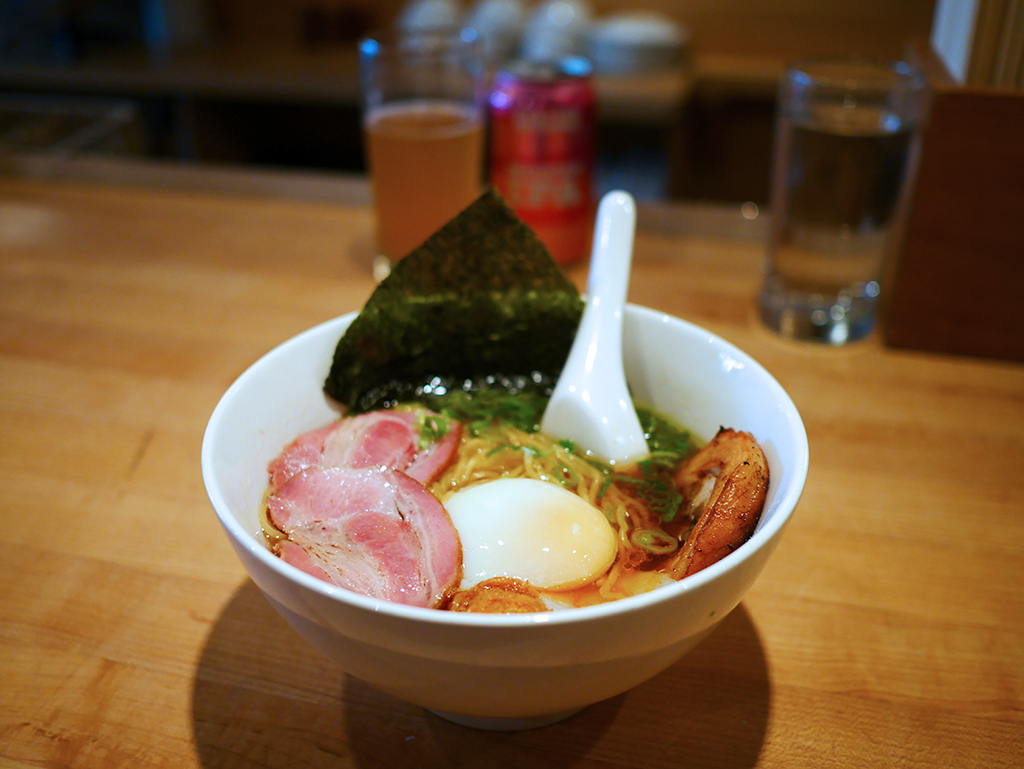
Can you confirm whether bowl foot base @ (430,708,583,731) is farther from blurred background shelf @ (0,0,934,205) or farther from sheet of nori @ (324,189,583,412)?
blurred background shelf @ (0,0,934,205)

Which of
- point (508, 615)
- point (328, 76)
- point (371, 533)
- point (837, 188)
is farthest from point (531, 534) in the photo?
point (328, 76)

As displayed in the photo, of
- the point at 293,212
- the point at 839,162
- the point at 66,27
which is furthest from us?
the point at 66,27

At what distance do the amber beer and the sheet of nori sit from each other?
618 millimetres

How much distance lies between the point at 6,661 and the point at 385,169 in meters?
1.06

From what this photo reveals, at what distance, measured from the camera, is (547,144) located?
1.49 meters

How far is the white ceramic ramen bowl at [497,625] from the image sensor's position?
512mm

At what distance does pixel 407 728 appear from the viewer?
27.6 inches

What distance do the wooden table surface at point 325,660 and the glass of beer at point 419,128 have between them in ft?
0.59

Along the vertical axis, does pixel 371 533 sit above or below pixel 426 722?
above

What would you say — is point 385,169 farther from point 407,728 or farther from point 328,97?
point 328,97

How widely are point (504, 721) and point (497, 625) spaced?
22 cm

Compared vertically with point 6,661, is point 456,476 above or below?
above

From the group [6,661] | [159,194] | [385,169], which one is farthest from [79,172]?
[6,661]

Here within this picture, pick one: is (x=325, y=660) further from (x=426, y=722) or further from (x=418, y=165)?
(x=418, y=165)
